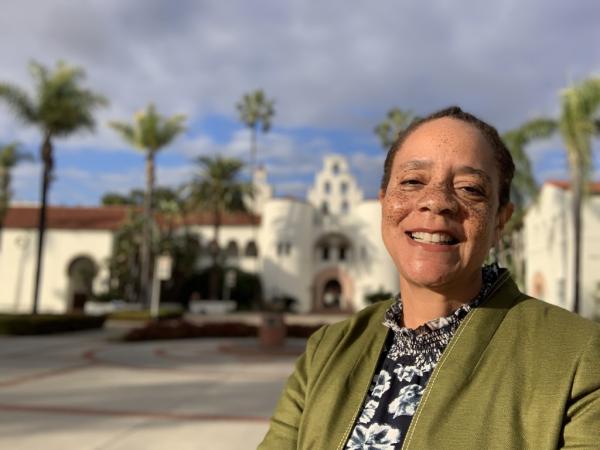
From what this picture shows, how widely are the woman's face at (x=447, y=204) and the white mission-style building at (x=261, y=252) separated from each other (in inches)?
1547

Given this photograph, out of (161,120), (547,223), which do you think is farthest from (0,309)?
(547,223)

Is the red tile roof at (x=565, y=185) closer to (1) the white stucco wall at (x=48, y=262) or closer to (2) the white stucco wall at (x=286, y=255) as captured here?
(2) the white stucco wall at (x=286, y=255)

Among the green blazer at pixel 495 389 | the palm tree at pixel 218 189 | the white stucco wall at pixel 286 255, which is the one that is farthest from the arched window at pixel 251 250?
the green blazer at pixel 495 389

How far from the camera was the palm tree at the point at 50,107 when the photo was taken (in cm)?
2188

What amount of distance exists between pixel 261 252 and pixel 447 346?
42387 millimetres

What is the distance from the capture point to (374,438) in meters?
1.49

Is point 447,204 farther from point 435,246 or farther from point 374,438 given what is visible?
point 374,438

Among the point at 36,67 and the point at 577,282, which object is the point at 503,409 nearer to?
the point at 577,282

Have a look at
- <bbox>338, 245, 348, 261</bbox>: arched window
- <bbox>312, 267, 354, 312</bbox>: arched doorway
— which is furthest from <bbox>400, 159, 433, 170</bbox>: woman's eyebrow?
<bbox>338, 245, 348, 261</bbox>: arched window

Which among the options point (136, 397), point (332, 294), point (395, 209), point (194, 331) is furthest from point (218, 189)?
point (395, 209)

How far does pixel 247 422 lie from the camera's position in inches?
265

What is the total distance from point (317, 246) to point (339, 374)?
4338cm

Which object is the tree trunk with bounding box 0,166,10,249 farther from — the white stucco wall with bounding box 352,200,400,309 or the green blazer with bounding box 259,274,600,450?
the green blazer with bounding box 259,274,600,450

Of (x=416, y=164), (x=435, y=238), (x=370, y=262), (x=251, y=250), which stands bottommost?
(x=435, y=238)
